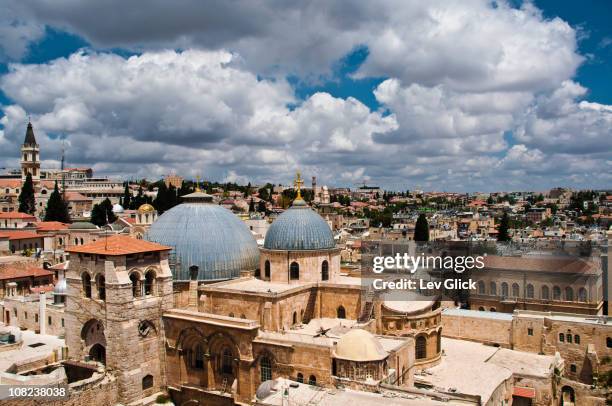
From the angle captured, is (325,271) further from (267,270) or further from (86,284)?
(86,284)

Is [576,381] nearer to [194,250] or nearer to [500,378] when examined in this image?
[500,378]

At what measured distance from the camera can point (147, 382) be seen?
24.2 meters

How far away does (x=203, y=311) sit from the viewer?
86.4ft

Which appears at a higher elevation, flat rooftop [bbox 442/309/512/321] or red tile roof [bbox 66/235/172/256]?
red tile roof [bbox 66/235/172/256]

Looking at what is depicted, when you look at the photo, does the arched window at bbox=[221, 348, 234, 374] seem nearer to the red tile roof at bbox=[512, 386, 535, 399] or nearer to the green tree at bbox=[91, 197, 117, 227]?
the red tile roof at bbox=[512, 386, 535, 399]

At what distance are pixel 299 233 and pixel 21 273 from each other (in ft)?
78.6

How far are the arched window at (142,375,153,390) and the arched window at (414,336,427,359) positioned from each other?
12.7m

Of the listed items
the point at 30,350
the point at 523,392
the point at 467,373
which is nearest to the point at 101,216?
the point at 30,350

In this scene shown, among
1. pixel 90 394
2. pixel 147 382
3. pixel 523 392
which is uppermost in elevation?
pixel 90 394

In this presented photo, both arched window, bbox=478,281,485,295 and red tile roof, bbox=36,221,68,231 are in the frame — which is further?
red tile roof, bbox=36,221,68,231

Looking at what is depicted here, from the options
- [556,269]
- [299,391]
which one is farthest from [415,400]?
[556,269]

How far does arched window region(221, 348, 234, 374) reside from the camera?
77.0 feet

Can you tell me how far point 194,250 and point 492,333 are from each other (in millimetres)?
17671

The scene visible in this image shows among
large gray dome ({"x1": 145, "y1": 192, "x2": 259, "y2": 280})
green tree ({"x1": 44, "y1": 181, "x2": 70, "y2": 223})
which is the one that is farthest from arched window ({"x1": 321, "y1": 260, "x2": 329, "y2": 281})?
green tree ({"x1": 44, "y1": 181, "x2": 70, "y2": 223})
